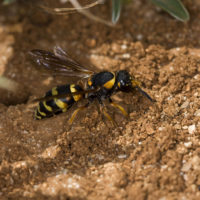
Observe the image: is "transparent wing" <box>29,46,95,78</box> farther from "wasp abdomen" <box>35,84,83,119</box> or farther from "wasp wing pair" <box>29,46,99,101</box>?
"wasp abdomen" <box>35,84,83,119</box>

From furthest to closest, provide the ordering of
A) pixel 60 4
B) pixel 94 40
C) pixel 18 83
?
pixel 60 4
pixel 94 40
pixel 18 83

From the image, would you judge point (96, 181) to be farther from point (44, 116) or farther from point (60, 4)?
point (60, 4)

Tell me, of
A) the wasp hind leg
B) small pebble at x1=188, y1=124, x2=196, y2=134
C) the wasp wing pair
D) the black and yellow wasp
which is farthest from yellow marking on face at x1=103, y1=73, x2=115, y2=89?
small pebble at x1=188, y1=124, x2=196, y2=134

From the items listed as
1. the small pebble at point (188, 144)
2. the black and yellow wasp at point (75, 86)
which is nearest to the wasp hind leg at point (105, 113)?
the black and yellow wasp at point (75, 86)

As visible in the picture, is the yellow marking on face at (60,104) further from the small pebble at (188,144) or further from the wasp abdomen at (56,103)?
the small pebble at (188,144)

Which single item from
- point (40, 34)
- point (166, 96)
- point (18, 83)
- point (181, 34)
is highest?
point (181, 34)

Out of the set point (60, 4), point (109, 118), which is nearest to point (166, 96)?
point (109, 118)

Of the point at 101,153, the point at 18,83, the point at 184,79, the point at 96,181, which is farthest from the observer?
the point at 18,83

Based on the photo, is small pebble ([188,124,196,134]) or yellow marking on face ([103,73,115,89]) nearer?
small pebble ([188,124,196,134])
